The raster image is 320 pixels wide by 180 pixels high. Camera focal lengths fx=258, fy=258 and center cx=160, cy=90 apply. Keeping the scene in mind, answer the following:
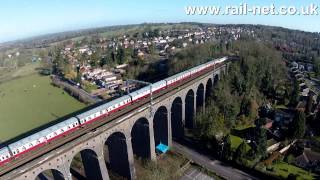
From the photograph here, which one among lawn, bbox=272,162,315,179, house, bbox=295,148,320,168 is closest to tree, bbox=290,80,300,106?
house, bbox=295,148,320,168

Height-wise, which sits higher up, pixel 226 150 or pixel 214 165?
pixel 226 150

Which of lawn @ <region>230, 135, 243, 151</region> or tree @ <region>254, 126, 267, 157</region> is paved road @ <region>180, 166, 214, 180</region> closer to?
tree @ <region>254, 126, 267, 157</region>

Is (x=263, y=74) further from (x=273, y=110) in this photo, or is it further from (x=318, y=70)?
(x=318, y=70)

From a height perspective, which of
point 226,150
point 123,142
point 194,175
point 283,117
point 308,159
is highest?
point 123,142

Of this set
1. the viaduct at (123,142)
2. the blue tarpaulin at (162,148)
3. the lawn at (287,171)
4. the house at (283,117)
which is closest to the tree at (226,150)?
the lawn at (287,171)

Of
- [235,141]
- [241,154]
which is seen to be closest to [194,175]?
[241,154]

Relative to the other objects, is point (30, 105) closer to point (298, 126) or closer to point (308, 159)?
point (298, 126)

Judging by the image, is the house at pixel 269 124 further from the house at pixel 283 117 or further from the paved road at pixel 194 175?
the paved road at pixel 194 175
